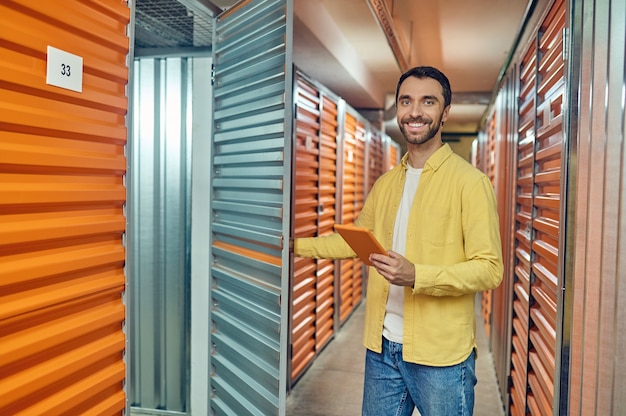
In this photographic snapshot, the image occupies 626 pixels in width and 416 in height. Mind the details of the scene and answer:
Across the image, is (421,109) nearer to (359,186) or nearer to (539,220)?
(539,220)

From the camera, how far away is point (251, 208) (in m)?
2.42

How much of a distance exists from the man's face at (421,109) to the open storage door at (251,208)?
48 centimetres

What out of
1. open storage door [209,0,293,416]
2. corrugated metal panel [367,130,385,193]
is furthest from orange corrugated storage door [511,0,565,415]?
corrugated metal panel [367,130,385,193]

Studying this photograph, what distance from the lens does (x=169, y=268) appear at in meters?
3.53

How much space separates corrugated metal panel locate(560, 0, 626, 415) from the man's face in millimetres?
517

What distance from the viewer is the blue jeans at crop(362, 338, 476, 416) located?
2.10 meters

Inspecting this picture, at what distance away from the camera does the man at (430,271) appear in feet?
6.59

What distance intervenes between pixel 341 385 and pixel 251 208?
266cm

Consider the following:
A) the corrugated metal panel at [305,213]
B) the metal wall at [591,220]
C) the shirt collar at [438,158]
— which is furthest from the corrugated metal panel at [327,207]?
the metal wall at [591,220]

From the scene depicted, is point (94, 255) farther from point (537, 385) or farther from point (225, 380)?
point (537, 385)

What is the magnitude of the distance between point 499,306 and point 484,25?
318 cm

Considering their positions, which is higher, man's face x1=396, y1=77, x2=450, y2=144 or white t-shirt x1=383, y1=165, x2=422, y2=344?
man's face x1=396, y1=77, x2=450, y2=144

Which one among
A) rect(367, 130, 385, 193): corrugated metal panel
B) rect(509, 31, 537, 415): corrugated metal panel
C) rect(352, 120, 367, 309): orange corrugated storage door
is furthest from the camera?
rect(367, 130, 385, 193): corrugated metal panel

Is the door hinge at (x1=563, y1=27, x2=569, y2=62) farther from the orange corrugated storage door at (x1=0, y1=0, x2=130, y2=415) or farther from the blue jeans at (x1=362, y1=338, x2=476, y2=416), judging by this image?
the orange corrugated storage door at (x1=0, y1=0, x2=130, y2=415)
